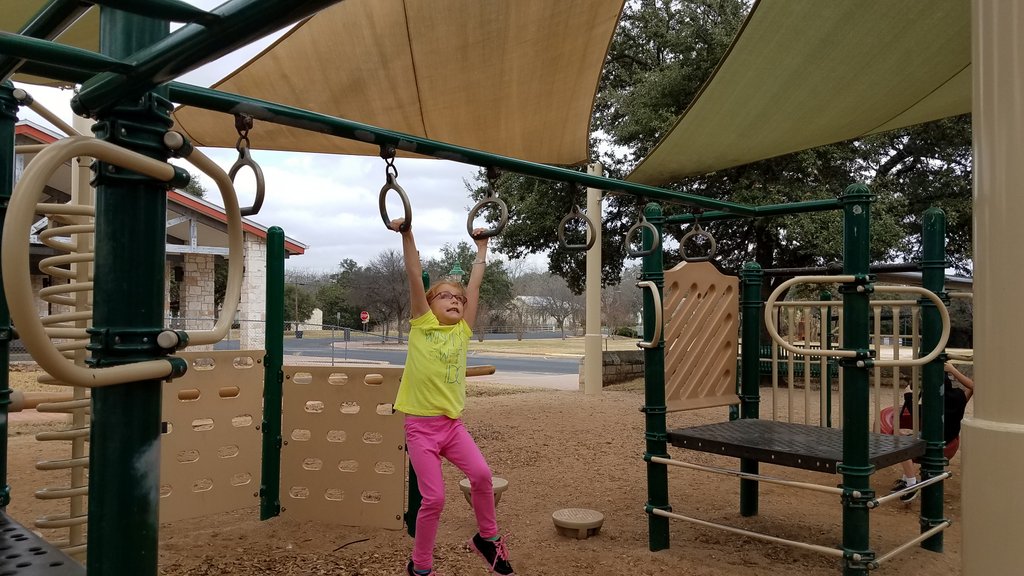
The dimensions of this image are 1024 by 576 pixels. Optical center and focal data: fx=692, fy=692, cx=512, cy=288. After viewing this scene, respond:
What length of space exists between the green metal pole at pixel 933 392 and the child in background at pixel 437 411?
2264 millimetres

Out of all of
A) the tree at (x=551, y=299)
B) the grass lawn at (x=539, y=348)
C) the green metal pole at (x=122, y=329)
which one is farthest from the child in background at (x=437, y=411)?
the tree at (x=551, y=299)

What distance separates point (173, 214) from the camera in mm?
16500

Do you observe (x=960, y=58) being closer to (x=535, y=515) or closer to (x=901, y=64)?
(x=901, y=64)

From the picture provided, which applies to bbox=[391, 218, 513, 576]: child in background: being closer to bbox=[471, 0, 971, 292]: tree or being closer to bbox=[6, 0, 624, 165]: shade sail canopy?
bbox=[6, 0, 624, 165]: shade sail canopy

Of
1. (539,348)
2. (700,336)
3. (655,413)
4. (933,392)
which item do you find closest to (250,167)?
(655,413)

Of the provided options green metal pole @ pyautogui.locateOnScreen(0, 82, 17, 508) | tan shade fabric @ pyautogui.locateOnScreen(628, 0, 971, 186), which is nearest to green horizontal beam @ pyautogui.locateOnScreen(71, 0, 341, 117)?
green metal pole @ pyautogui.locateOnScreen(0, 82, 17, 508)

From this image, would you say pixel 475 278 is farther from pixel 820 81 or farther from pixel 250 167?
pixel 820 81

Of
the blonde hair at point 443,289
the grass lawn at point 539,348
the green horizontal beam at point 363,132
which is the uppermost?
the green horizontal beam at point 363,132

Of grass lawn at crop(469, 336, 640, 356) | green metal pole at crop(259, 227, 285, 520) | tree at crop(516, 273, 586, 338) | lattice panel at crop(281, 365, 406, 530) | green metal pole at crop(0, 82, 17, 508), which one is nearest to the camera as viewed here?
green metal pole at crop(0, 82, 17, 508)

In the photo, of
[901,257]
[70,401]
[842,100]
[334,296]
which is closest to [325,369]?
[70,401]

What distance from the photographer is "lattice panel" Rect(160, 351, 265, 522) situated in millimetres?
3693

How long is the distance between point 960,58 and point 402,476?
3.97 metres

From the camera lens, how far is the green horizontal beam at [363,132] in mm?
1978

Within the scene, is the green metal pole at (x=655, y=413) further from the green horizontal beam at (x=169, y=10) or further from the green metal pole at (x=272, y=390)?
the green horizontal beam at (x=169, y=10)
